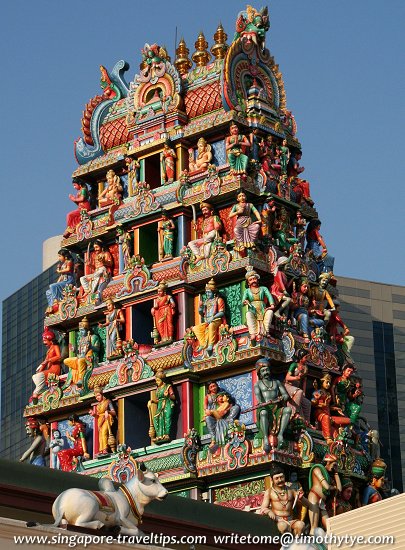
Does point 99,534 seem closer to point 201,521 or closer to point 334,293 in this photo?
point 201,521

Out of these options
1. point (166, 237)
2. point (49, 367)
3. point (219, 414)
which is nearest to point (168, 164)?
point (166, 237)

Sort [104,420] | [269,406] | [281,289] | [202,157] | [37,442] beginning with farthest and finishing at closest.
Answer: [37,442]
[202,157]
[104,420]
[281,289]
[269,406]

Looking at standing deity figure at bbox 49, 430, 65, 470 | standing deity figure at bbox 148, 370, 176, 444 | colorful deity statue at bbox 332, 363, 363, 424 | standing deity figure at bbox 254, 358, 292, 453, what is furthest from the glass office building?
standing deity figure at bbox 254, 358, 292, 453

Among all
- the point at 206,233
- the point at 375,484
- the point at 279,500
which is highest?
the point at 206,233

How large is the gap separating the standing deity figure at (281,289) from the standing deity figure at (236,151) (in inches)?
128

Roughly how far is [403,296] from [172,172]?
48726mm

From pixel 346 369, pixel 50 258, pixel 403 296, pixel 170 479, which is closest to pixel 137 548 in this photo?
pixel 170 479

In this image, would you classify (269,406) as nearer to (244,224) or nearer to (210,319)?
(210,319)

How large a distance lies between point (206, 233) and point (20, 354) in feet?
161

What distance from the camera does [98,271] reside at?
5850 centimetres

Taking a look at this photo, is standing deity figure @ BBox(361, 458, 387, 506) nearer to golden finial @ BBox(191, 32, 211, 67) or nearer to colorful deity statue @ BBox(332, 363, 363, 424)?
colorful deity statue @ BBox(332, 363, 363, 424)

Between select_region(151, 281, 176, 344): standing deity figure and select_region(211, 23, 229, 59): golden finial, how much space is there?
836cm

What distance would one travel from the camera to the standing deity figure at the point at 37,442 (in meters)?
58.1

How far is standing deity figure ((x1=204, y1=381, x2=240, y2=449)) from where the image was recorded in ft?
174
